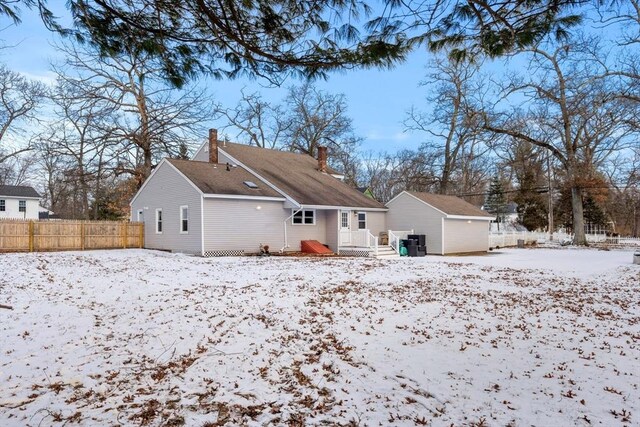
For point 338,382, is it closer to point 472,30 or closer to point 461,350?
point 461,350

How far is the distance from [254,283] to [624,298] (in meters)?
8.26

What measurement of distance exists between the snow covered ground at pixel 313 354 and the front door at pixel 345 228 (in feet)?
37.7

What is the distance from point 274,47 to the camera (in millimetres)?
5484

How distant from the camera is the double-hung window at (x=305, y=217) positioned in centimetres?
2159

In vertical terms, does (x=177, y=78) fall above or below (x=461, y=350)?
above

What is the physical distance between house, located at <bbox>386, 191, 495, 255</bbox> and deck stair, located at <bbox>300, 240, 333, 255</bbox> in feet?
18.7

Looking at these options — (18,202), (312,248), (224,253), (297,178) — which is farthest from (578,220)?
(18,202)

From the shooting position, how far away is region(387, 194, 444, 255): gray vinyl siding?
24.0 meters

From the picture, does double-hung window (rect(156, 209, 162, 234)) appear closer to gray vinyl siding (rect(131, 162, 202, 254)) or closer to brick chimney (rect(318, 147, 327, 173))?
gray vinyl siding (rect(131, 162, 202, 254))

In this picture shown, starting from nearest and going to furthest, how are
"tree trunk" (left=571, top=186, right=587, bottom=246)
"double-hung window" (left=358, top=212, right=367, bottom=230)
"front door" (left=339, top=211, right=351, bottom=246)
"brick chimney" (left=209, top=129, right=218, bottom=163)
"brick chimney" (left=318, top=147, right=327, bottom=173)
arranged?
"front door" (left=339, top=211, right=351, bottom=246)
"brick chimney" (left=209, top=129, right=218, bottom=163)
"double-hung window" (left=358, top=212, right=367, bottom=230)
"brick chimney" (left=318, top=147, right=327, bottom=173)
"tree trunk" (left=571, top=186, right=587, bottom=246)

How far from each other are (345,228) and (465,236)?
7.67 metres

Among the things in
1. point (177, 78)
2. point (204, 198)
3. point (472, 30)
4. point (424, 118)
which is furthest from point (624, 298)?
point (424, 118)

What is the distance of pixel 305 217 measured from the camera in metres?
22.0

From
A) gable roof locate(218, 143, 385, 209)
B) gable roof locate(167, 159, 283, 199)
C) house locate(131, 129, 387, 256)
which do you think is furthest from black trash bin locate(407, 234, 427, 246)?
gable roof locate(167, 159, 283, 199)
